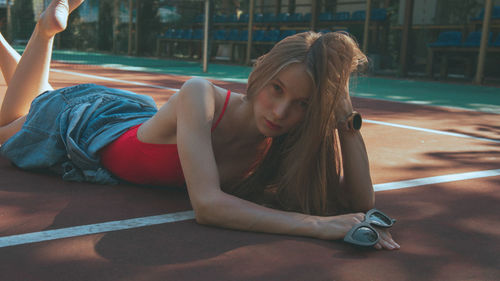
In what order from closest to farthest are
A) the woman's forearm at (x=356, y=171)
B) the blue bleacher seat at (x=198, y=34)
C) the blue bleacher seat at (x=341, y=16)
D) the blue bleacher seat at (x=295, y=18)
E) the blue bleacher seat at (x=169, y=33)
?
the woman's forearm at (x=356, y=171) < the blue bleacher seat at (x=341, y=16) < the blue bleacher seat at (x=295, y=18) < the blue bleacher seat at (x=198, y=34) < the blue bleacher seat at (x=169, y=33)

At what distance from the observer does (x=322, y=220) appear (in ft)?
6.76

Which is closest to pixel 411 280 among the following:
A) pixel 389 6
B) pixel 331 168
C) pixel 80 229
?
pixel 331 168

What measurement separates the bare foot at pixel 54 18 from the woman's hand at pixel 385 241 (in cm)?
263

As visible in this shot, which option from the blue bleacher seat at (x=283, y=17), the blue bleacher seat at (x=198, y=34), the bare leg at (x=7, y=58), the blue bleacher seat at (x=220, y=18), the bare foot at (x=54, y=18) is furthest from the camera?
the blue bleacher seat at (x=220, y=18)

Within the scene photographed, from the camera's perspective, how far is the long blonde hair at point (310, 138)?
6.59 feet

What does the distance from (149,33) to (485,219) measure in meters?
22.3

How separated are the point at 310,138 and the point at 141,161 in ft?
3.14

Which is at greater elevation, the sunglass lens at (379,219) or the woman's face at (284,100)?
the woman's face at (284,100)

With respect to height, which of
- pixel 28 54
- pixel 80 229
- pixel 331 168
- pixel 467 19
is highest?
pixel 467 19

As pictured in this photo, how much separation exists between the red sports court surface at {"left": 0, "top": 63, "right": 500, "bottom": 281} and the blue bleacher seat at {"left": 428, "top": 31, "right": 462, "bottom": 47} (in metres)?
10.8

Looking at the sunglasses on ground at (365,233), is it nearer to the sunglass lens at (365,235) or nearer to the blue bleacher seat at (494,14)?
the sunglass lens at (365,235)

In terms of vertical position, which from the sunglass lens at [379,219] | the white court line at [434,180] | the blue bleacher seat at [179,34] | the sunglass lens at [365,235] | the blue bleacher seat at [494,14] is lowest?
the white court line at [434,180]

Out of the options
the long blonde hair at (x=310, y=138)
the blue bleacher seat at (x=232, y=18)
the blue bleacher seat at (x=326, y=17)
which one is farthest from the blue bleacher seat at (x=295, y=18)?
the long blonde hair at (x=310, y=138)

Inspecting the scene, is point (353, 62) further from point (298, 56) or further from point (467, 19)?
point (467, 19)
